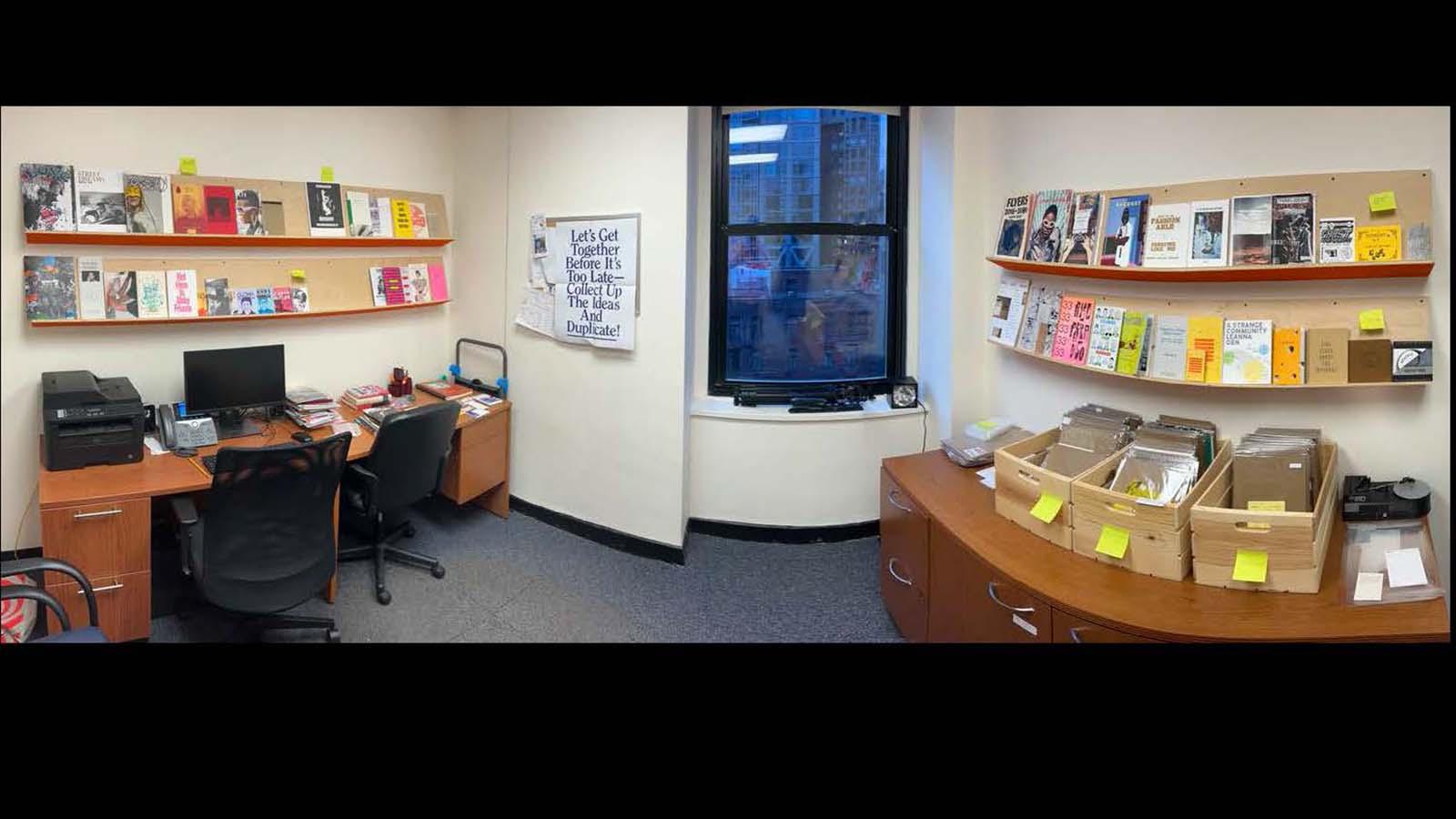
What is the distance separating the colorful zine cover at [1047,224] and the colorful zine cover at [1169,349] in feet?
1.35

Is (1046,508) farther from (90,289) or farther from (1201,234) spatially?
(90,289)

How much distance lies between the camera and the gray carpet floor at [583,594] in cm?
241

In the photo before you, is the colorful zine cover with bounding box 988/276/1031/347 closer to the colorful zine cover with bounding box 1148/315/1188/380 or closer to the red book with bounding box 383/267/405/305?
the colorful zine cover with bounding box 1148/315/1188/380

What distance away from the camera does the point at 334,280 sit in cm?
313

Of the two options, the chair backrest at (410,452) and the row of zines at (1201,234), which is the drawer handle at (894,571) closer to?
the row of zines at (1201,234)

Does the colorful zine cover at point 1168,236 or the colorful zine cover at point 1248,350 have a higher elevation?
the colorful zine cover at point 1168,236

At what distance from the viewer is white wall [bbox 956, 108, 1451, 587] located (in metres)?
1.73

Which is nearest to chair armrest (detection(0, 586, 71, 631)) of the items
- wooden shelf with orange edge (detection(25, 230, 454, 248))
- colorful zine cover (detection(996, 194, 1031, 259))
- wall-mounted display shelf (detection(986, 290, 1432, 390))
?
wooden shelf with orange edge (detection(25, 230, 454, 248))

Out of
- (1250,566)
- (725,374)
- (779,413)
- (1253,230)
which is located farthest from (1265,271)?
(725,374)

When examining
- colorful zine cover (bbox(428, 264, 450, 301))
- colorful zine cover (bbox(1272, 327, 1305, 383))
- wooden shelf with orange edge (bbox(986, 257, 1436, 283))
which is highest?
colorful zine cover (bbox(428, 264, 450, 301))

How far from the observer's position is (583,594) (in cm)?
270

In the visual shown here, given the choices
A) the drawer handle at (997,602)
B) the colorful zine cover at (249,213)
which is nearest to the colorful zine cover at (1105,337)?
the drawer handle at (997,602)

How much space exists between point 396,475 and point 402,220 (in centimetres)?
133

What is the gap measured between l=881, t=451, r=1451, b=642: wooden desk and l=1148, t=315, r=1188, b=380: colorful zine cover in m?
0.56
